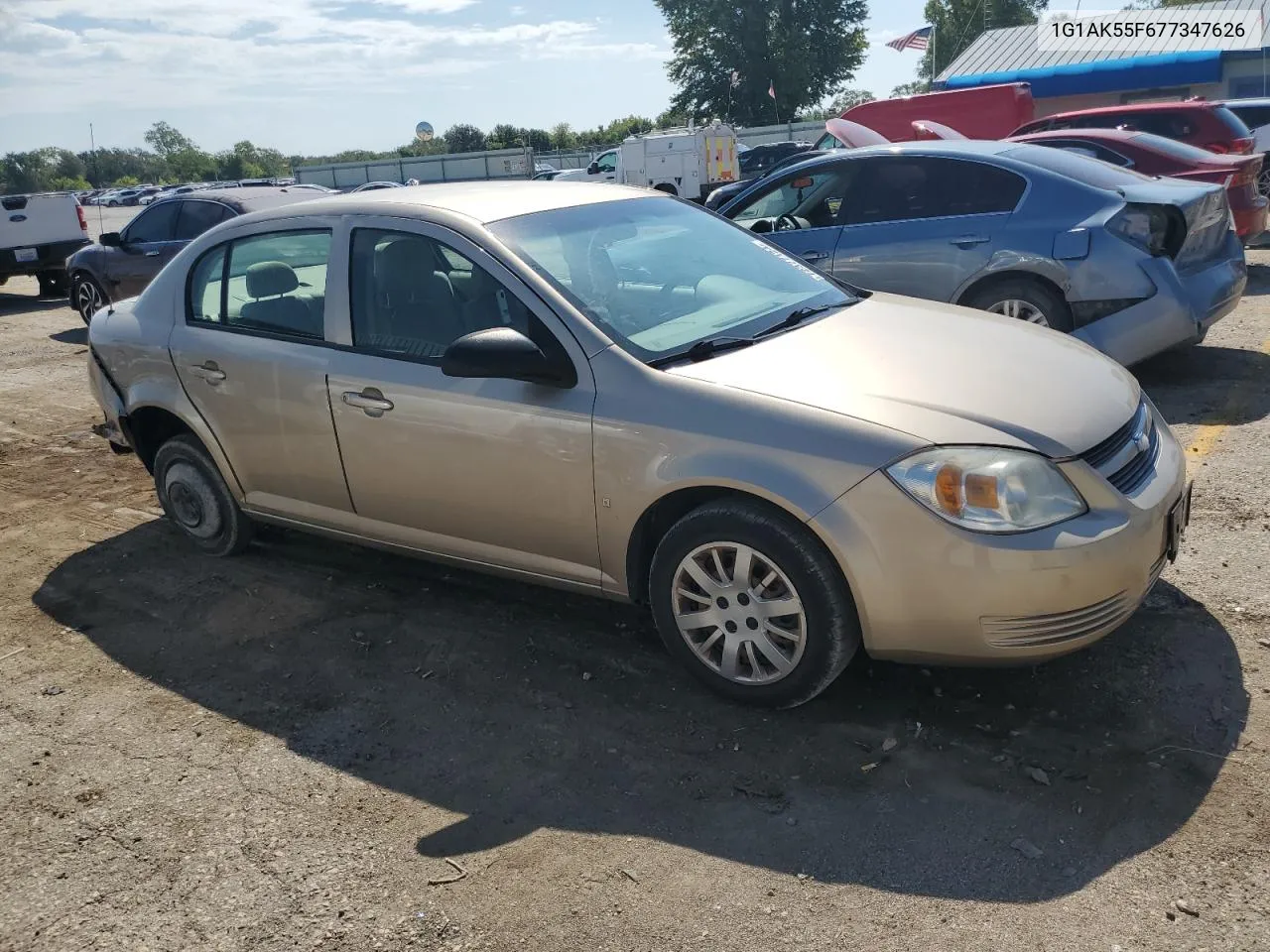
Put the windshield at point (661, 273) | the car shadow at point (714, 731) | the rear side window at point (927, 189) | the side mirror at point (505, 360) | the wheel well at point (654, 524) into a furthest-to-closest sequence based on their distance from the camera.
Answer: the rear side window at point (927, 189) < the windshield at point (661, 273) < the side mirror at point (505, 360) < the wheel well at point (654, 524) < the car shadow at point (714, 731)

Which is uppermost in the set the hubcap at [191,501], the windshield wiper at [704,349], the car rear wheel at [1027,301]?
the windshield wiper at [704,349]

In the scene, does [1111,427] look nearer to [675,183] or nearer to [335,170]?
[675,183]

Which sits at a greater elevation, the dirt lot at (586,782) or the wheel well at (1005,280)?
the wheel well at (1005,280)

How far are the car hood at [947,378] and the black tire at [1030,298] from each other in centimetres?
253

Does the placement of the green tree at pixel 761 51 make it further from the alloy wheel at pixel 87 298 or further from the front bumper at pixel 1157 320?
the front bumper at pixel 1157 320

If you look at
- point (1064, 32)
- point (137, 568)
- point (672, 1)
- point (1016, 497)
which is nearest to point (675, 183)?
point (1064, 32)

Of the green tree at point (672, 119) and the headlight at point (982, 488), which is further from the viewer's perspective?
the green tree at point (672, 119)

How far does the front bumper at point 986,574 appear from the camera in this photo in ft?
10.3

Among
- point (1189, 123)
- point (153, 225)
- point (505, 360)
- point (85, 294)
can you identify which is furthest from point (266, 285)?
point (1189, 123)

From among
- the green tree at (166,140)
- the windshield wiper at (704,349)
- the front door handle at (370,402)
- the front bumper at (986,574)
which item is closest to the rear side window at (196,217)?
the front door handle at (370,402)

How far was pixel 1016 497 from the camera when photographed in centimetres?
319

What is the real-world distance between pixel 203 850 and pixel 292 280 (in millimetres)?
2503

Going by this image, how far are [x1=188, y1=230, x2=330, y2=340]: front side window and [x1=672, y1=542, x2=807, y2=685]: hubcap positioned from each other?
1999 millimetres

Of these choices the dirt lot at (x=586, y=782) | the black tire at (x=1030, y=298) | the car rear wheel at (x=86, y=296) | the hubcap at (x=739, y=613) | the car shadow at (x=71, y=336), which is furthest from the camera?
the car rear wheel at (x=86, y=296)
